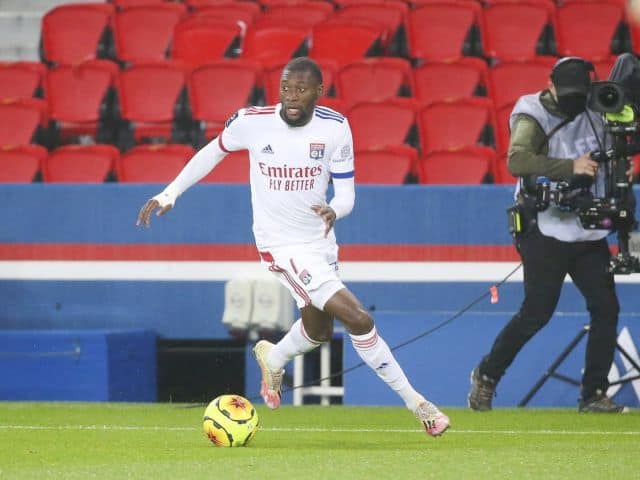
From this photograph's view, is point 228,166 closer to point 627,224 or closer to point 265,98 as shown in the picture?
point 265,98

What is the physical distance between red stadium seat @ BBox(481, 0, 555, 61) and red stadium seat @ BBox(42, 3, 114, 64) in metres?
3.58

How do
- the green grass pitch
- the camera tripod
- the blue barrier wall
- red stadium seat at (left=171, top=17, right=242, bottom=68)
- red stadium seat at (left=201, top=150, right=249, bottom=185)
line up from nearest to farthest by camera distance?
the green grass pitch
the camera tripod
the blue barrier wall
red stadium seat at (left=201, top=150, right=249, bottom=185)
red stadium seat at (left=171, top=17, right=242, bottom=68)

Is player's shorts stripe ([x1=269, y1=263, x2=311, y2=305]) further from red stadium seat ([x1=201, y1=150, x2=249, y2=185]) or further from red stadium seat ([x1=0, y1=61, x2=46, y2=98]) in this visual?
red stadium seat ([x1=0, y1=61, x2=46, y2=98])

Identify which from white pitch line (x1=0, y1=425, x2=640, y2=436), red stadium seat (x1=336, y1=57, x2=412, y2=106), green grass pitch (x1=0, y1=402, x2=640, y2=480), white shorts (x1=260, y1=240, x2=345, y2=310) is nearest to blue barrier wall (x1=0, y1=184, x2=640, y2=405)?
green grass pitch (x1=0, y1=402, x2=640, y2=480)

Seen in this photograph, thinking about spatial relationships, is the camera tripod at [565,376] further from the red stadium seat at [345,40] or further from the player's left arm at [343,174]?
the red stadium seat at [345,40]

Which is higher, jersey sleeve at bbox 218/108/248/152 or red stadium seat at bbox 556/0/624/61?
red stadium seat at bbox 556/0/624/61

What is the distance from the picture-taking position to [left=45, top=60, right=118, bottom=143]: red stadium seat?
1271cm

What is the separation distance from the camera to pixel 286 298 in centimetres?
1045

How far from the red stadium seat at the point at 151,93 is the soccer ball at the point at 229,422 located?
6050mm

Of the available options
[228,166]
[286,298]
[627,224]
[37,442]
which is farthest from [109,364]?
[627,224]

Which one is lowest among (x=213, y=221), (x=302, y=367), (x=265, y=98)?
(x=302, y=367)

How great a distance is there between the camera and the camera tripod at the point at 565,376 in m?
9.31

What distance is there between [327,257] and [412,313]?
8.21 ft

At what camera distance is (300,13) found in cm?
1406
